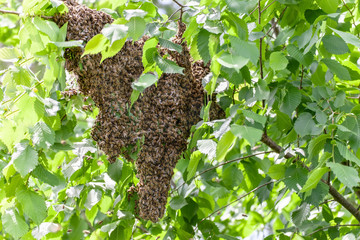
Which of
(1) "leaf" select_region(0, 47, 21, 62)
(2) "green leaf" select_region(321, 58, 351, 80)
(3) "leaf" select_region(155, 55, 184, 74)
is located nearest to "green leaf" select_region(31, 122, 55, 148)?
(1) "leaf" select_region(0, 47, 21, 62)

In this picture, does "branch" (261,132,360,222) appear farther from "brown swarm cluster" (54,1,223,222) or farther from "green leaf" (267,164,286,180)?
"brown swarm cluster" (54,1,223,222)

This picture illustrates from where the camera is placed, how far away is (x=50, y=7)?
198cm

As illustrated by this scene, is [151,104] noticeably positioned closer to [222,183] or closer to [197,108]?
[197,108]

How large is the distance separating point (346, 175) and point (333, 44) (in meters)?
0.55

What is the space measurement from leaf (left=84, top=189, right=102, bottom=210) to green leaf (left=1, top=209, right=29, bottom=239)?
48 centimetres

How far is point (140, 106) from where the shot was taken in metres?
2.10

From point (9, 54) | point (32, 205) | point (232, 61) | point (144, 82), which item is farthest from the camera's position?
point (9, 54)

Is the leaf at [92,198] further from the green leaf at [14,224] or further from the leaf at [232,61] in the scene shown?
the leaf at [232,61]

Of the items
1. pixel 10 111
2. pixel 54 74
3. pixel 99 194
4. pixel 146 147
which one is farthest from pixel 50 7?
pixel 99 194

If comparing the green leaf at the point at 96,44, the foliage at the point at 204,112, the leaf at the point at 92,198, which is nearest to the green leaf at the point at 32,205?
the foliage at the point at 204,112

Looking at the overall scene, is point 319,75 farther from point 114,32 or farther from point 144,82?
point 114,32

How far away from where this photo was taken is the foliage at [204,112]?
1.69 metres

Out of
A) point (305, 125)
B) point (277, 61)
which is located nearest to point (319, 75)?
point (305, 125)

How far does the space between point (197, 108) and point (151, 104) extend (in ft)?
0.67
